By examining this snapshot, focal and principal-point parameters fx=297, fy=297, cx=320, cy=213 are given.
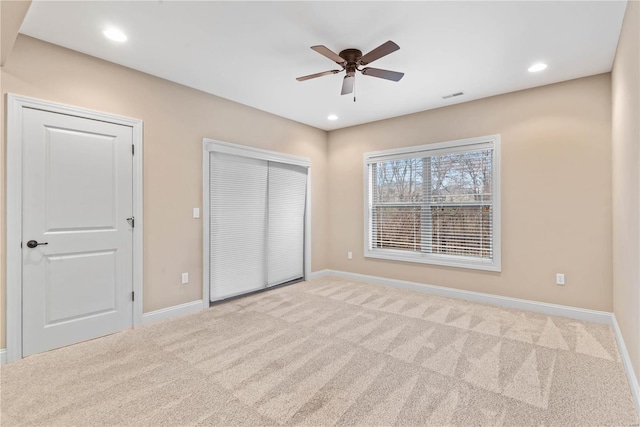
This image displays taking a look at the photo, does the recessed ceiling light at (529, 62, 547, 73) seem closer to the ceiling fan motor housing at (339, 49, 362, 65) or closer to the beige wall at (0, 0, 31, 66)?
the ceiling fan motor housing at (339, 49, 362, 65)

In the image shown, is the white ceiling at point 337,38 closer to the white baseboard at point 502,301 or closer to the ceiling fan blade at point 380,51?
the ceiling fan blade at point 380,51

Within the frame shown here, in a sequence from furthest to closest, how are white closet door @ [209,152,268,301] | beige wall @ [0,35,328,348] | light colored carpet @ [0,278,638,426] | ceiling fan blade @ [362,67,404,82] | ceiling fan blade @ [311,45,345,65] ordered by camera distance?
white closet door @ [209,152,268,301], ceiling fan blade @ [362,67,404,82], beige wall @ [0,35,328,348], ceiling fan blade @ [311,45,345,65], light colored carpet @ [0,278,638,426]

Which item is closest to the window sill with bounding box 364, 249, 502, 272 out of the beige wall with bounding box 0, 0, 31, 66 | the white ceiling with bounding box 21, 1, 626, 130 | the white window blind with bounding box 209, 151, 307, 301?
the white window blind with bounding box 209, 151, 307, 301

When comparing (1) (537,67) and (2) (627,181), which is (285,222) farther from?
(2) (627,181)

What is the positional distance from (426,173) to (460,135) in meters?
0.69

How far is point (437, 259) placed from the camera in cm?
432

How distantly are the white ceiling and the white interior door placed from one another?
2.77ft

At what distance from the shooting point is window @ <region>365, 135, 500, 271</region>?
155 inches

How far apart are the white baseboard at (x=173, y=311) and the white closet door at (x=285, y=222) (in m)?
1.20

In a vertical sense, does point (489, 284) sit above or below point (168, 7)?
below

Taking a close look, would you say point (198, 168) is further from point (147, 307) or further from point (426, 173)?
point (426, 173)

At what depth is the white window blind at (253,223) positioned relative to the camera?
3936 millimetres

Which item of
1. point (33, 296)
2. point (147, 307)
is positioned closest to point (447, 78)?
point (147, 307)

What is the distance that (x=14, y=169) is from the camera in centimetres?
243
